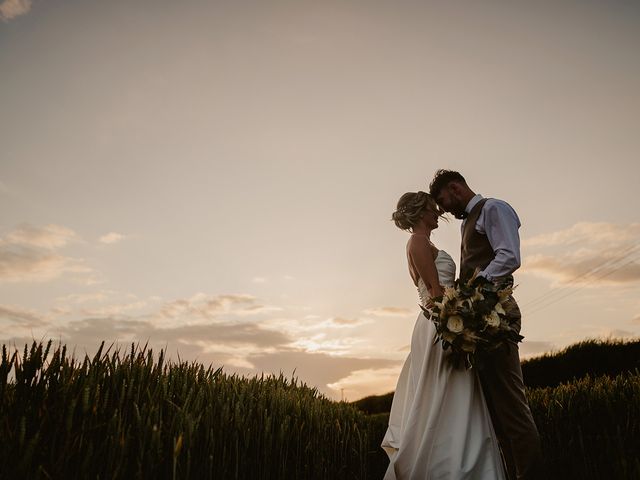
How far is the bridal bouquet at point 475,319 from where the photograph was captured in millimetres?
4031

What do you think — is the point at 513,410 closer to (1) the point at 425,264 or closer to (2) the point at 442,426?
(2) the point at 442,426

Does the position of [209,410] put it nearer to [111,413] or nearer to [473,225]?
[111,413]

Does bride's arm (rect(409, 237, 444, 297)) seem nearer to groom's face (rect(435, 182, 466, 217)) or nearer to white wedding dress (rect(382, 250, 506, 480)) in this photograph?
white wedding dress (rect(382, 250, 506, 480))

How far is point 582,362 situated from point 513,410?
31.7 feet

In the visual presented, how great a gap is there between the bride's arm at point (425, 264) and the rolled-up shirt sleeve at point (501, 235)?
57 cm

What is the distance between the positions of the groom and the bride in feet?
0.69

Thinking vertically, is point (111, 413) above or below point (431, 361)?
below

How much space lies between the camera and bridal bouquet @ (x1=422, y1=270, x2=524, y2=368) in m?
4.03

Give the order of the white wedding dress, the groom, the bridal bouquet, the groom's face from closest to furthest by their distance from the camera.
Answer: the bridal bouquet < the groom < the white wedding dress < the groom's face

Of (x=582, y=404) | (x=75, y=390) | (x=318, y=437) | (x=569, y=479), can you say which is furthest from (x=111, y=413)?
(x=582, y=404)

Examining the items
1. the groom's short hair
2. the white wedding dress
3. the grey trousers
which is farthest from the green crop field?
the groom's short hair

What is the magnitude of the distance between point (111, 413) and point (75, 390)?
1.12 ft

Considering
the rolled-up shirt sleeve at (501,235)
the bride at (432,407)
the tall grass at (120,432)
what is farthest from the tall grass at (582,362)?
the tall grass at (120,432)

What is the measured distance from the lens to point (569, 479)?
5.50 meters
